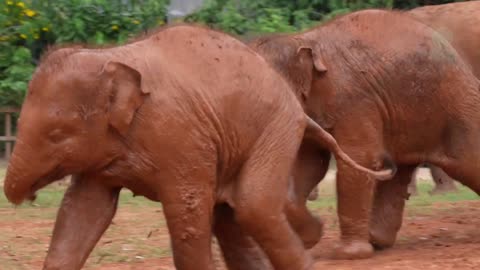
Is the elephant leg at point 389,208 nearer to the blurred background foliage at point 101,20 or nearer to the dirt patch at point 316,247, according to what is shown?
the dirt patch at point 316,247

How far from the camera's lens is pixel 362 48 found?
29.3ft

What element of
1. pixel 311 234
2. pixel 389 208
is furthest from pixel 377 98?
pixel 311 234

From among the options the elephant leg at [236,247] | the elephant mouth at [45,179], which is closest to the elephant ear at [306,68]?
the elephant leg at [236,247]

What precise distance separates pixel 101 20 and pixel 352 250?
1031 cm

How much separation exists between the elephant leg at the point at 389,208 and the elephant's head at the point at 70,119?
3300mm

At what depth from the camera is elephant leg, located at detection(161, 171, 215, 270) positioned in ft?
21.6

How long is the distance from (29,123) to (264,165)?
4.26 ft

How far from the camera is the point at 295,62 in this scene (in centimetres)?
855

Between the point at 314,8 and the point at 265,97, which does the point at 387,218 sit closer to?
the point at 265,97

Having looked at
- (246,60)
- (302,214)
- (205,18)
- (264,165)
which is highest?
(246,60)

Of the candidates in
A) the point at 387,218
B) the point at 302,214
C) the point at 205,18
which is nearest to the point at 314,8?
the point at 205,18

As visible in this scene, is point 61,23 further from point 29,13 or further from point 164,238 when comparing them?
point 164,238

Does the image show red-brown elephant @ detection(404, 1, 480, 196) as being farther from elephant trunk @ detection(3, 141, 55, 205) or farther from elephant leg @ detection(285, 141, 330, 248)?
elephant trunk @ detection(3, 141, 55, 205)

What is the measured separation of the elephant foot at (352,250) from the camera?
8773 millimetres
